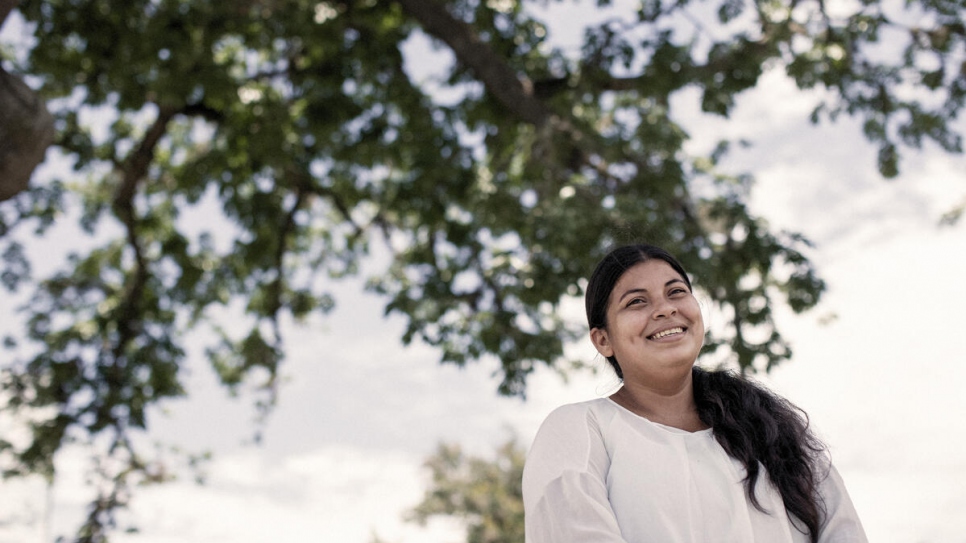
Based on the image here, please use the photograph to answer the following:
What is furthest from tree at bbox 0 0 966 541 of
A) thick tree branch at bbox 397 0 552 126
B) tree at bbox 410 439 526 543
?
tree at bbox 410 439 526 543

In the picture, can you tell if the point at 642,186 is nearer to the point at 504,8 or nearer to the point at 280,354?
the point at 504,8

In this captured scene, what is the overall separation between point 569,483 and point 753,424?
667 mm

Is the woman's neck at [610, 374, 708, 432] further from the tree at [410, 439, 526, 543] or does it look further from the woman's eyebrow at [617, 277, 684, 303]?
the tree at [410, 439, 526, 543]

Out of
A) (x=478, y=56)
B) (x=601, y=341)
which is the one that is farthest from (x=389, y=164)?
(x=601, y=341)

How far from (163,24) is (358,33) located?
6.21 feet

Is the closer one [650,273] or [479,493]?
[650,273]

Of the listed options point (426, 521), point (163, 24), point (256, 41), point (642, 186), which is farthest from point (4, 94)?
point (426, 521)

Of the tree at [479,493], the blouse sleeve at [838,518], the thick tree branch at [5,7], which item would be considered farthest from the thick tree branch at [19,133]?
the tree at [479,493]

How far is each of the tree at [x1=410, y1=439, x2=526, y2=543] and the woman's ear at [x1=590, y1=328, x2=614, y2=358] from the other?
2734cm

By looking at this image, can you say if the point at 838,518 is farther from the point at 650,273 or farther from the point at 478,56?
the point at 478,56

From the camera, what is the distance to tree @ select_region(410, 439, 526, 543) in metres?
29.5

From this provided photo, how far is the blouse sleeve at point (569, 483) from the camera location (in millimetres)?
2094

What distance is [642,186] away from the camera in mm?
7777

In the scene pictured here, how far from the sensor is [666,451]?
2.32 meters
